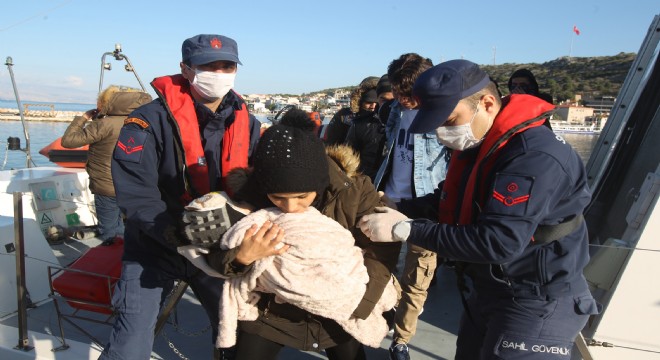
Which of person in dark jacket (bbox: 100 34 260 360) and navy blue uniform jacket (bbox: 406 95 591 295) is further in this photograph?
person in dark jacket (bbox: 100 34 260 360)

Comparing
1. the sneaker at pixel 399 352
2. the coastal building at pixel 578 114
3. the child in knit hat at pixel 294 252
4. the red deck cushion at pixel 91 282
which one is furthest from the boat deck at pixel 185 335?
the coastal building at pixel 578 114

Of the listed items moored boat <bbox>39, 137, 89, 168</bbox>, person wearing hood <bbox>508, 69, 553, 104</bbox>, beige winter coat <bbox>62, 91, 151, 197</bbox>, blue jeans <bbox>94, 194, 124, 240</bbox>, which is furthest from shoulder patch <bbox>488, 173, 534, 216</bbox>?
moored boat <bbox>39, 137, 89, 168</bbox>

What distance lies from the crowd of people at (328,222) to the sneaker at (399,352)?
0.85 m

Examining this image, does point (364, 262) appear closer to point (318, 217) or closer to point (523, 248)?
point (318, 217)

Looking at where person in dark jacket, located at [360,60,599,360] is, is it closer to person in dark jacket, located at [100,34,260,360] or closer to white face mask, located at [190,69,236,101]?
person in dark jacket, located at [100,34,260,360]

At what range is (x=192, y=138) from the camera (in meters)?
2.06

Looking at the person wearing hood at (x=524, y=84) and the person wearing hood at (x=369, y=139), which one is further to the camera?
the person wearing hood at (x=524, y=84)

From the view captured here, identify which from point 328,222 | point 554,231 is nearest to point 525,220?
point 554,231

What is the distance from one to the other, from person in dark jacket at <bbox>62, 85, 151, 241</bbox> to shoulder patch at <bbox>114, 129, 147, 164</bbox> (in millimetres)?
3297

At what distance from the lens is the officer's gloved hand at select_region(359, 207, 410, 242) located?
1718 millimetres

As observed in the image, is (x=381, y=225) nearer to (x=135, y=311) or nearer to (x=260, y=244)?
(x=260, y=244)

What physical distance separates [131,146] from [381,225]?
43.4 inches

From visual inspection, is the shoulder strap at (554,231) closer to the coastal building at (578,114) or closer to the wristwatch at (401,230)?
the wristwatch at (401,230)

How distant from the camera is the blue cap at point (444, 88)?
159 cm
